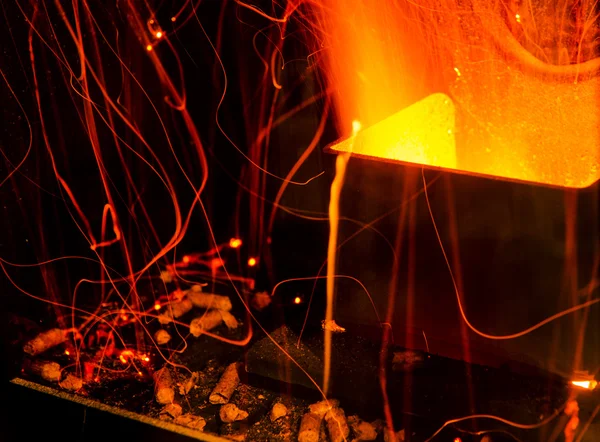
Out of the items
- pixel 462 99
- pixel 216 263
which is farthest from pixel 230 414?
pixel 462 99

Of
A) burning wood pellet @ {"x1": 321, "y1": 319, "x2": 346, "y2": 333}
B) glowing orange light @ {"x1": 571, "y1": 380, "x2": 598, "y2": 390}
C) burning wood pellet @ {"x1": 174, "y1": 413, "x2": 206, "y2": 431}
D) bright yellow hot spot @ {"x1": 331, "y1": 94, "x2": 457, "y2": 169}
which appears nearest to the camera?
glowing orange light @ {"x1": 571, "y1": 380, "x2": 598, "y2": 390}

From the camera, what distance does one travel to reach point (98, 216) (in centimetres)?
323

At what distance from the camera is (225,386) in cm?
275

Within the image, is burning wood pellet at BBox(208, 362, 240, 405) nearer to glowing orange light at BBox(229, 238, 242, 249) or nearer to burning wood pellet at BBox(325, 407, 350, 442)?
burning wood pellet at BBox(325, 407, 350, 442)

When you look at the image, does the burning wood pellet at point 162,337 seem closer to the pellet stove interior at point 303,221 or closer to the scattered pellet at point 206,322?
the pellet stove interior at point 303,221

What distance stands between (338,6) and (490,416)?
6.13 ft

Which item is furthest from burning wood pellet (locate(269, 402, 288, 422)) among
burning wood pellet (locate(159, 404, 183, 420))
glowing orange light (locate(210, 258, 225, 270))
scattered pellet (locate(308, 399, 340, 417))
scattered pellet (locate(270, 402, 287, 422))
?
glowing orange light (locate(210, 258, 225, 270))

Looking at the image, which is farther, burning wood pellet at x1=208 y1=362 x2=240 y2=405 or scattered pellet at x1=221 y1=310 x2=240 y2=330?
scattered pellet at x1=221 y1=310 x2=240 y2=330

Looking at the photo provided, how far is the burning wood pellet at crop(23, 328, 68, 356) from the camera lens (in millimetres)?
3016

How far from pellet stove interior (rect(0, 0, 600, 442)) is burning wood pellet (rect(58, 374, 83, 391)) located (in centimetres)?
6

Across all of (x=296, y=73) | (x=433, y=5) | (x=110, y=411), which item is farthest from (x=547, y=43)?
(x=110, y=411)

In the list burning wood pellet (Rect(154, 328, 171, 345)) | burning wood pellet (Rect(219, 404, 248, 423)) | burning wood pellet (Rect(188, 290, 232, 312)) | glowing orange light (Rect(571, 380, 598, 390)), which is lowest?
burning wood pellet (Rect(219, 404, 248, 423))

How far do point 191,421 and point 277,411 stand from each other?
0.36m

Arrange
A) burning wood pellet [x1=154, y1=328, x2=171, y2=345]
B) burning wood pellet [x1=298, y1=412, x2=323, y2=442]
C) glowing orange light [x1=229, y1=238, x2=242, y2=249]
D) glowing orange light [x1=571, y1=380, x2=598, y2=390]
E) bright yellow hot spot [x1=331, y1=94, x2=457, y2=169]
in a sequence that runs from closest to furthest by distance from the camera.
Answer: glowing orange light [x1=571, y1=380, x2=598, y2=390], burning wood pellet [x1=298, y1=412, x2=323, y2=442], bright yellow hot spot [x1=331, y1=94, x2=457, y2=169], burning wood pellet [x1=154, y1=328, x2=171, y2=345], glowing orange light [x1=229, y1=238, x2=242, y2=249]
